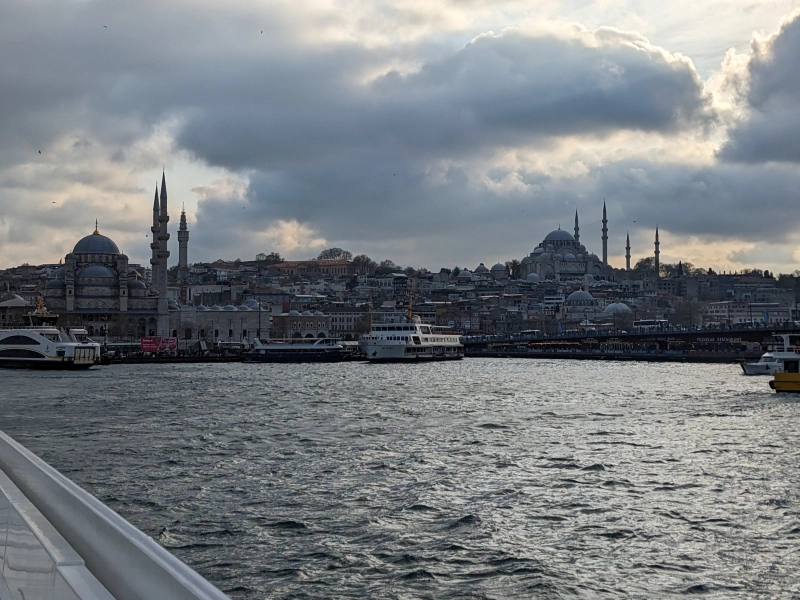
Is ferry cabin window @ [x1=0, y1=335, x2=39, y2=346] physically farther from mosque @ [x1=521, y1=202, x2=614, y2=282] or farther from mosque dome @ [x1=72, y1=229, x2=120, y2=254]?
mosque @ [x1=521, y1=202, x2=614, y2=282]

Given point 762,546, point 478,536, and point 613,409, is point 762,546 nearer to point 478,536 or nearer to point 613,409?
point 478,536

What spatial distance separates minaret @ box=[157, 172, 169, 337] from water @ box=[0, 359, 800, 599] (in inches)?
2138

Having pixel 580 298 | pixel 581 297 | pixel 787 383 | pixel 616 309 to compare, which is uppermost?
pixel 581 297

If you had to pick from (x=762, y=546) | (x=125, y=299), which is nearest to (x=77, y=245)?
(x=125, y=299)

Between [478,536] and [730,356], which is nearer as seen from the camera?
[478,536]

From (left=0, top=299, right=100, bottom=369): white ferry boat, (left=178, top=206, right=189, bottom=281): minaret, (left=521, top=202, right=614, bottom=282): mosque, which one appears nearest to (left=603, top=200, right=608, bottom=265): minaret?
(left=521, top=202, right=614, bottom=282): mosque

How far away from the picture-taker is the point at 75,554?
→ 10.3ft

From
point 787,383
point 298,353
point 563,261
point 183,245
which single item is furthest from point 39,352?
point 563,261

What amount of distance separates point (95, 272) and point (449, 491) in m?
75.5

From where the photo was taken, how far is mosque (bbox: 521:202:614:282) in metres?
151

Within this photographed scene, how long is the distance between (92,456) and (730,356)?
5080 centimetres

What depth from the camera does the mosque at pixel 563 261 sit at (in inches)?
5940

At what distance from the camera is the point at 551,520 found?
9992mm

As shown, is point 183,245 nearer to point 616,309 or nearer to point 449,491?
point 616,309
